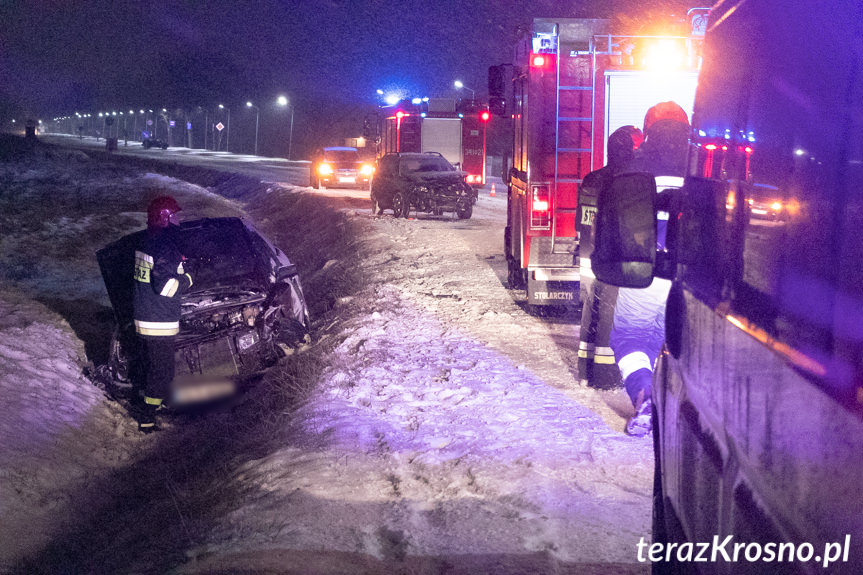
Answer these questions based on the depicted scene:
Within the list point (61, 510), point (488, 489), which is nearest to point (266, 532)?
point (488, 489)

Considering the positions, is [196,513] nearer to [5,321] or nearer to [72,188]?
[5,321]

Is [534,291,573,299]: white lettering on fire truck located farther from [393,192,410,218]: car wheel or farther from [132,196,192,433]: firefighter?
[393,192,410,218]: car wheel

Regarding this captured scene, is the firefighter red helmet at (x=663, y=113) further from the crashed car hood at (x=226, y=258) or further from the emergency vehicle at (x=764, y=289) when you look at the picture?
the crashed car hood at (x=226, y=258)

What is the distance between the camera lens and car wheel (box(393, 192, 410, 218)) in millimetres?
21250

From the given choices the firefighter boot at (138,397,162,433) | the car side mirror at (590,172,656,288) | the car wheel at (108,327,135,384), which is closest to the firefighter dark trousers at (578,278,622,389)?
the firefighter boot at (138,397,162,433)

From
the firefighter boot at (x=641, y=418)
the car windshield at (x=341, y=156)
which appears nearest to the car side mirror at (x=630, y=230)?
the firefighter boot at (x=641, y=418)

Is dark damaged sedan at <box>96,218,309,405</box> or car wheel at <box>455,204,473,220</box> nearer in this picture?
dark damaged sedan at <box>96,218,309,405</box>

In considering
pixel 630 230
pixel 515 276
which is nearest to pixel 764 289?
pixel 630 230

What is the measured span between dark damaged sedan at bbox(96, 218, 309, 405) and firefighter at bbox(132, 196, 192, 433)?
30 centimetres

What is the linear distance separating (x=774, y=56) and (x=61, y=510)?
5.65m

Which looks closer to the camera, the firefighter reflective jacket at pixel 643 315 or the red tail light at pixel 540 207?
the firefighter reflective jacket at pixel 643 315

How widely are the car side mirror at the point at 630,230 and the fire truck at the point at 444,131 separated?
25.7 m

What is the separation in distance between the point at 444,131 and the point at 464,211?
8.37 metres

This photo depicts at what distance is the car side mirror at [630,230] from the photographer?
2496 millimetres
